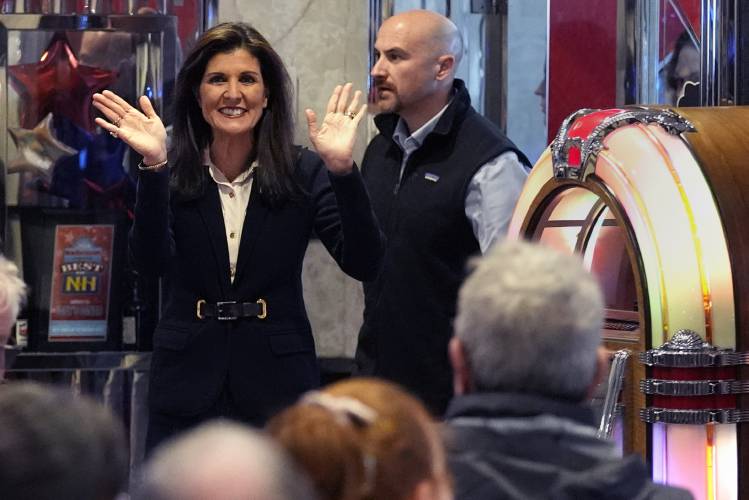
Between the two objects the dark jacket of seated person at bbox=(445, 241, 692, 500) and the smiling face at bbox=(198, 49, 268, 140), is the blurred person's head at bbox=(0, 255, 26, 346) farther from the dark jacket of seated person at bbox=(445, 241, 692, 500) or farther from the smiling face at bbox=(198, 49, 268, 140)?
the smiling face at bbox=(198, 49, 268, 140)

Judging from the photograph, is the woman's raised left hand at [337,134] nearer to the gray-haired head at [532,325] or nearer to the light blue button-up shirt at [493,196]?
the light blue button-up shirt at [493,196]

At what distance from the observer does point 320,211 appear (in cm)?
356

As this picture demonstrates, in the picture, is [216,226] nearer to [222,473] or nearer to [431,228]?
[431,228]

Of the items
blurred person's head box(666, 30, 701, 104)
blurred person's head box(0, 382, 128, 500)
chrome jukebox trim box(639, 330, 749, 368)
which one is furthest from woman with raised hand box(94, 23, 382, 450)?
blurred person's head box(0, 382, 128, 500)

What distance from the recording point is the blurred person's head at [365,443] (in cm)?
152

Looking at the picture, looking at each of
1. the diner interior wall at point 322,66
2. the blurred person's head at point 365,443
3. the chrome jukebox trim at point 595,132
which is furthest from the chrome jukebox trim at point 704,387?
the blurred person's head at point 365,443

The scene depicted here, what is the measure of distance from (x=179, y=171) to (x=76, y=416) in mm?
2220

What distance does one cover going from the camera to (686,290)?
3.51 m

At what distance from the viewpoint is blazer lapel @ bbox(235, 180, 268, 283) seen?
3.47 meters

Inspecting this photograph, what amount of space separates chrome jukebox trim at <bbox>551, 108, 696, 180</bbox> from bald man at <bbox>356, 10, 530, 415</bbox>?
28cm

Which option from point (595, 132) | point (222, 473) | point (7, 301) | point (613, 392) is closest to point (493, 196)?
point (595, 132)

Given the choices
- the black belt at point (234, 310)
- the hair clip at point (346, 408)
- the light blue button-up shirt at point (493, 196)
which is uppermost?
the light blue button-up shirt at point (493, 196)

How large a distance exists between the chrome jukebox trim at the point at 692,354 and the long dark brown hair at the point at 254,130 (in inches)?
40.4

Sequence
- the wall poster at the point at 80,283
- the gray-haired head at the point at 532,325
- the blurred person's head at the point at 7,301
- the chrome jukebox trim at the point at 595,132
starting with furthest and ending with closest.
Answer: the wall poster at the point at 80,283 < the chrome jukebox trim at the point at 595,132 < the blurred person's head at the point at 7,301 < the gray-haired head at the point at 532,325
